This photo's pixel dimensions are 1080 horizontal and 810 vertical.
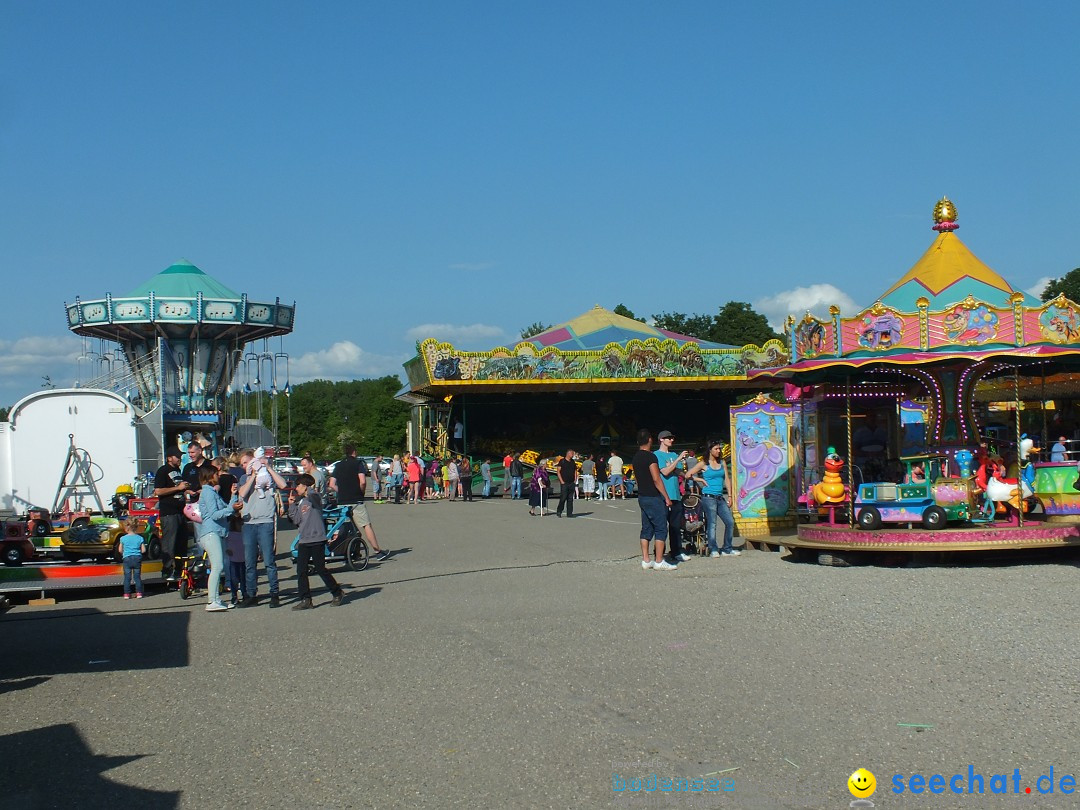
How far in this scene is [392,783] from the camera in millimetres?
5254

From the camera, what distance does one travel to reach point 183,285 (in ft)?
174

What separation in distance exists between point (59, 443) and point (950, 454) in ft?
56.6

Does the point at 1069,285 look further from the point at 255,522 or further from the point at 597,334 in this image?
the point at 255,522

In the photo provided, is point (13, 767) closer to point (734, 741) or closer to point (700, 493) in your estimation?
point (734, 741)

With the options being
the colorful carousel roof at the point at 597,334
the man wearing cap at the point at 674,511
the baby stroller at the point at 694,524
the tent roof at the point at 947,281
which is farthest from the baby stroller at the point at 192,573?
the colorful carousel roof at the point at 597,334

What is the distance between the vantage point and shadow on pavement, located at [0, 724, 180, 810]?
202 inches

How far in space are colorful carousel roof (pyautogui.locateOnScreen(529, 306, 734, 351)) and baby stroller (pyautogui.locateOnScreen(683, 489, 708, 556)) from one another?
21.7 meters

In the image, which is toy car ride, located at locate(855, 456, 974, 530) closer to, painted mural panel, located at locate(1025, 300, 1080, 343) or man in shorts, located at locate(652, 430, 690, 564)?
painted mural panel, located at locate(1025, 300, 1080, 343)

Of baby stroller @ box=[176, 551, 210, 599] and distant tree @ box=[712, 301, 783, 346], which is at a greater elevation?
distant tree @ box=[712, 301, 783, 346]

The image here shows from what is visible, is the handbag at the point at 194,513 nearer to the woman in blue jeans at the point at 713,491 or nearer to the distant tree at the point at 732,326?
the woman in blue jeans at the point at 713,491

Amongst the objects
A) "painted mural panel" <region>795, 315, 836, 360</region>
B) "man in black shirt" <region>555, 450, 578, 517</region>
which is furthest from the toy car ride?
"man in black shirt" <region>555, 450, 578, 517</region>

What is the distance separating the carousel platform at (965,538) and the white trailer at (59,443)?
49.4 ft

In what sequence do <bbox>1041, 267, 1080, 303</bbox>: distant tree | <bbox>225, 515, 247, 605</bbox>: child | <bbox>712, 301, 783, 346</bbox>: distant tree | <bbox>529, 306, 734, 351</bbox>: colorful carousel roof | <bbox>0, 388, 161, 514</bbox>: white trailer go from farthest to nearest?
<bbox>712, 301, 783, 346</bbox>: distant tree < <bbox>1041, 267, 1080, 303</bbox>: distant tree < <bbox>529, 306, 734, 351</bbox>: colorful carousel roof < <bbox>0, 388, 161, 514</bbox>: white trailer < <bbox>225, 515, 247, 605</bbox>: child

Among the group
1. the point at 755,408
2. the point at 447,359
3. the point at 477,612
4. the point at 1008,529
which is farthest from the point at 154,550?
the point at 447,359
